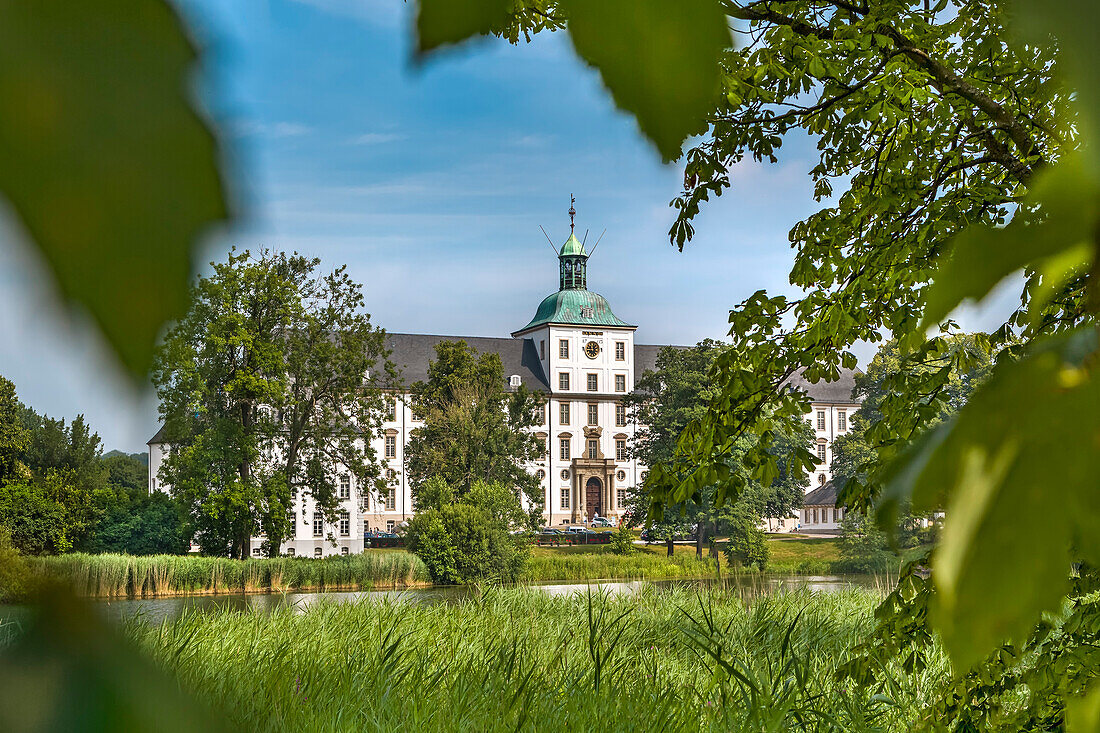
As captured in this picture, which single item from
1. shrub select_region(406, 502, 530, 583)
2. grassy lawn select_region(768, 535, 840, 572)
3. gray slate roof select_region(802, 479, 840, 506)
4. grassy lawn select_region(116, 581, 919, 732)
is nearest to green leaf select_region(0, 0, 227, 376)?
grassy lawn select_region(116, 581, 919, 732)

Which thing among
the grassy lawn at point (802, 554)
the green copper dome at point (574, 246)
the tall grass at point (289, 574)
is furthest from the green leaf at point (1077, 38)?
the grassy lawn at point (802, 554)

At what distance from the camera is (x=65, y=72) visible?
143 millimetres

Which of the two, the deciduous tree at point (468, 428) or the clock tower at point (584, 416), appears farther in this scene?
the clock tower at point (584, 416)

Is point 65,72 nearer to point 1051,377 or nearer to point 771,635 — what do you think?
point 1051,377

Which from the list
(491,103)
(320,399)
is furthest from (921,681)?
(320,399)

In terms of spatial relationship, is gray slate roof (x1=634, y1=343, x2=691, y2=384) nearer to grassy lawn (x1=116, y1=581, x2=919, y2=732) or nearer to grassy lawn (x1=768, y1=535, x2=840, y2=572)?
grassy lawn (x1=768, y1=535, x2=840, y2=572)

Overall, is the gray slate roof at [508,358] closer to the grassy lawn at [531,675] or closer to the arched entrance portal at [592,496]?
the arched entrance portal at [592,496]

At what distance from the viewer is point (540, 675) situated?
3898 mm

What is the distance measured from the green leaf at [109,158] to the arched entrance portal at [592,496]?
42968 millimetres

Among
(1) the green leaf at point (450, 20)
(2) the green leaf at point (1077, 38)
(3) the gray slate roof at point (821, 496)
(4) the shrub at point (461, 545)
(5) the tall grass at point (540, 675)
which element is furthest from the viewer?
(3) the gray slate roof at point (821, 496)

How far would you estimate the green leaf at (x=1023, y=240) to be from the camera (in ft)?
0.53

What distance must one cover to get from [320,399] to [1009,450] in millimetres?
22846

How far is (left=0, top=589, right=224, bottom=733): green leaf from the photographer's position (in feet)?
0.46

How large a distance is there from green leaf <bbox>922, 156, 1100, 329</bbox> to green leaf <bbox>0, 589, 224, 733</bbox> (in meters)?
0.16
